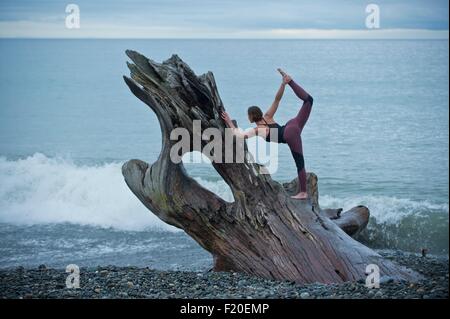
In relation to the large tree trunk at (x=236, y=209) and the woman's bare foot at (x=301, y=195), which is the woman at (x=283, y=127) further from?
the large tree trunk at (x=236, y=209)

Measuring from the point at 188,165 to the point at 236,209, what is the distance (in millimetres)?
13217

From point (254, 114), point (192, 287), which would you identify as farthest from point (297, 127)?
point (192, 287)

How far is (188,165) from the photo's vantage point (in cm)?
2194

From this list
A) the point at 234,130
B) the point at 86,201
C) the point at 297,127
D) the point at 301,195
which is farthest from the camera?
the point at 86,201

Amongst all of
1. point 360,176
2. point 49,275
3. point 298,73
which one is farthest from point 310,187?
point 298,73

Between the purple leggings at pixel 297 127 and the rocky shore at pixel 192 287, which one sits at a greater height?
the purple leggings at pixel 297 127

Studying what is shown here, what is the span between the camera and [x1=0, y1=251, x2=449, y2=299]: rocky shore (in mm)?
7852

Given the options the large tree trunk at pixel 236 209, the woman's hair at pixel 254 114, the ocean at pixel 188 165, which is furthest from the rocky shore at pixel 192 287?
the ocean at pixel 188 165

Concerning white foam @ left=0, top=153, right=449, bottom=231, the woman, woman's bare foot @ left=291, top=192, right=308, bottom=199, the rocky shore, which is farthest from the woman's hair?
white foam @ left=0, top=153, right=449, bottom=231

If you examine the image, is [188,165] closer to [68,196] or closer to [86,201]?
[68,196]

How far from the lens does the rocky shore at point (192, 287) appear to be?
785 centimetres

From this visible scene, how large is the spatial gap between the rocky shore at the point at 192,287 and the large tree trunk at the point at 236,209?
12.5 inches

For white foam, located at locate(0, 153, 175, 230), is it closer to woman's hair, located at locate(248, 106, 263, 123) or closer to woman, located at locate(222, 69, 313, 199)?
woman, located at locate(222, 69, 313, 199)

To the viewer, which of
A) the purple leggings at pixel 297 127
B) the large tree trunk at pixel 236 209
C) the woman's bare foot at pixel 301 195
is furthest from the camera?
the woman's bare foot at pixel 301 195
